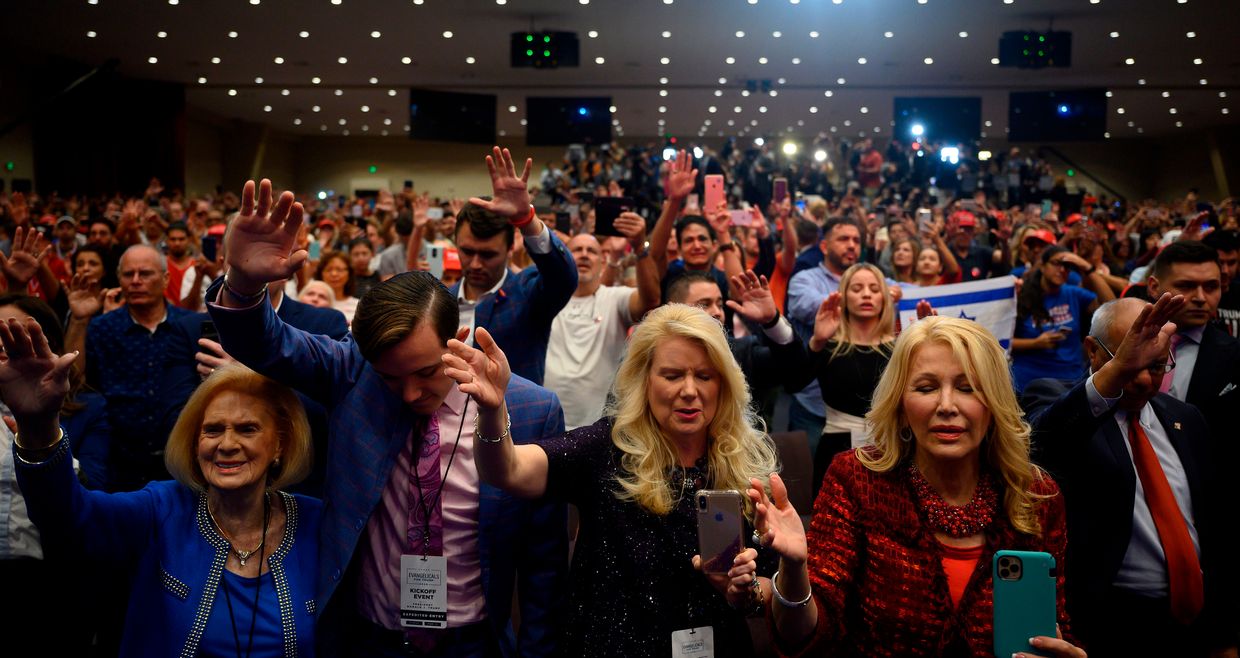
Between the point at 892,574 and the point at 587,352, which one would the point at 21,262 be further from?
the point at 892,574

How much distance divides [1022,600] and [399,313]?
1.23 m

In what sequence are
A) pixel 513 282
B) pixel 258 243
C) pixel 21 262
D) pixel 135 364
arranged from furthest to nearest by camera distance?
pixel 135 364, pixel 21 262, pixel 513 282, pixel 258 243

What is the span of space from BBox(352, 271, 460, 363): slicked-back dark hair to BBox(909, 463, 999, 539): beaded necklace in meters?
0.98

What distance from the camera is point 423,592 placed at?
1.90 meters

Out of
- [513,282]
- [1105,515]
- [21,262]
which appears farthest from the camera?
[21,262]

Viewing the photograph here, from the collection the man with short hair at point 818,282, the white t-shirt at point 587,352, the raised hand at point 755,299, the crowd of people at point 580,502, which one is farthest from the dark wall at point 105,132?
the crowd of people at point 580,502

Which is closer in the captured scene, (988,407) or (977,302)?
(988,407)

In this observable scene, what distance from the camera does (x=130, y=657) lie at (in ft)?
6.19

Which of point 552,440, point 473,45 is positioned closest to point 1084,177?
point 473,45

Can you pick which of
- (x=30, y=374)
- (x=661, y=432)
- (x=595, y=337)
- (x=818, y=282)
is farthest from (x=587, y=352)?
(x=30, y=374)

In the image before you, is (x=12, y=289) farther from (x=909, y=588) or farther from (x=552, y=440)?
(x=909, y=588)

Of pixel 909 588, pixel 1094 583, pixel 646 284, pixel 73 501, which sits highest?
pixel 646 284

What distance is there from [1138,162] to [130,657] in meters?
30.3

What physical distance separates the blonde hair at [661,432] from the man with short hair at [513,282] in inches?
27.5
